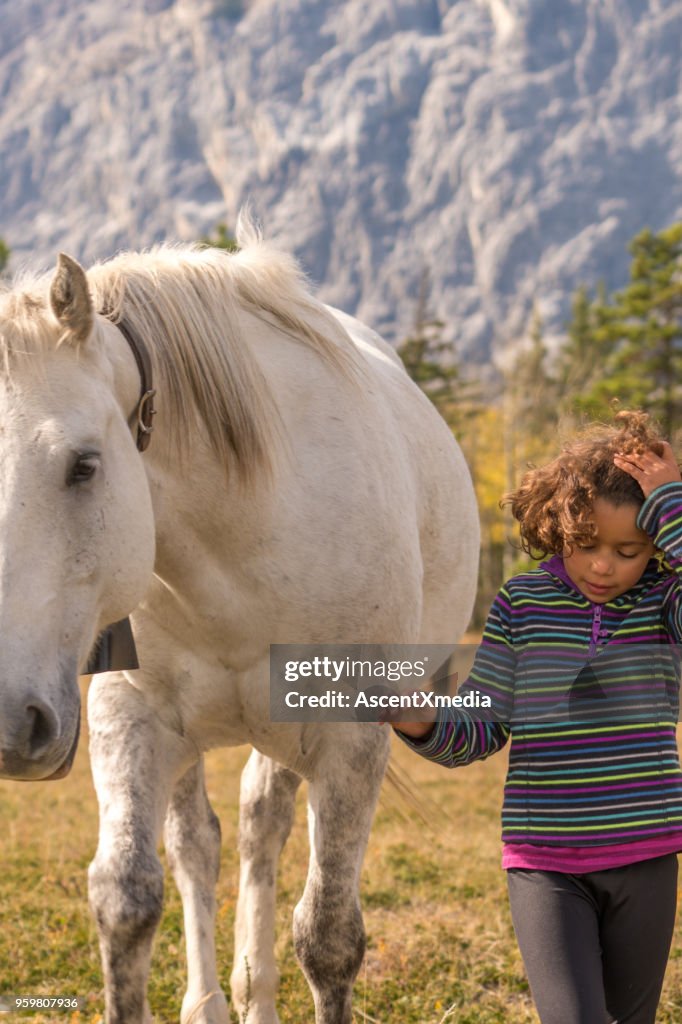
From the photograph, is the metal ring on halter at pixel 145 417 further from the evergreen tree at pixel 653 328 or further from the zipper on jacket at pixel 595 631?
the evergreen tree at pixel 653 328

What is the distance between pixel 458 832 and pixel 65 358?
6209mm

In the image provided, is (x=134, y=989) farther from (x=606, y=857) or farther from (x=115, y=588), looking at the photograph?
(x=606, y=857)

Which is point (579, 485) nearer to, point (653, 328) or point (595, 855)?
point (595, 855)

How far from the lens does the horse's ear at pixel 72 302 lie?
263 centimetres

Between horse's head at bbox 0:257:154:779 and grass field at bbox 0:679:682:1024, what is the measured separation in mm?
2077

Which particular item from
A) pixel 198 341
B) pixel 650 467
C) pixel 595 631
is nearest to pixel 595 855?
pixel 595 631

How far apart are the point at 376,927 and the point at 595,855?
3176mm

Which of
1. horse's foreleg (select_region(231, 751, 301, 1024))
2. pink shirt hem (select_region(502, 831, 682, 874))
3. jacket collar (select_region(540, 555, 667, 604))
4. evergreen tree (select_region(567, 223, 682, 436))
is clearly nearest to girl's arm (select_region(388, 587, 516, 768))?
jacket collar (select_region(540, 555, 667, 604))

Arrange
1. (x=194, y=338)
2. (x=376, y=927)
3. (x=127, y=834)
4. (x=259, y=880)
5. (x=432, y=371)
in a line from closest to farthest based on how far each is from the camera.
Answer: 1. (x=194, y=338)
2. (x=127, y=834)
3. (x=259, y=880)
4. (x=376, y=927)
5. (x=432, y=371)

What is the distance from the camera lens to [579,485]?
268 cm

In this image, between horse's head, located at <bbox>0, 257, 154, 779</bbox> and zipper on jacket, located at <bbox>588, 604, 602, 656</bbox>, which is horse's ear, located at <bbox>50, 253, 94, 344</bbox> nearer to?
horse's head, located at <bbox>0, 257, 154, 779</bbox>

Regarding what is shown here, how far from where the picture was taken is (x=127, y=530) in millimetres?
2736

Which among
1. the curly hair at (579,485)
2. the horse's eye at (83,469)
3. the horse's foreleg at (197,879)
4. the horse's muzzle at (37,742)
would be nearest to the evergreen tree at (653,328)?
the horse's foreleg at (197,879)

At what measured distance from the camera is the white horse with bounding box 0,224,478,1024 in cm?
261
